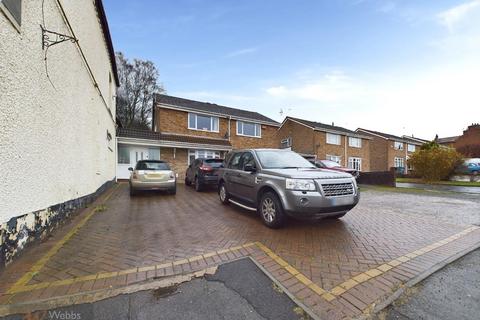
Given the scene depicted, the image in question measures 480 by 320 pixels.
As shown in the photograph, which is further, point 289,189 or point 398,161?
point 398,161

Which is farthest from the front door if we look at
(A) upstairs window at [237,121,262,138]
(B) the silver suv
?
(A) upstairs window at [237,121,262,138]

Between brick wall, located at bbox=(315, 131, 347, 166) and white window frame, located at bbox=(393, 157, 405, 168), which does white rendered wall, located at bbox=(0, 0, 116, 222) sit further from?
white window frame, located at bbox=(393, 157, 405, 168)

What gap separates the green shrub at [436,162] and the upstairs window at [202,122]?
52.8 feet

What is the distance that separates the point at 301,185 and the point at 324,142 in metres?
21.9

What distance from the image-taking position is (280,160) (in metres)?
5.26

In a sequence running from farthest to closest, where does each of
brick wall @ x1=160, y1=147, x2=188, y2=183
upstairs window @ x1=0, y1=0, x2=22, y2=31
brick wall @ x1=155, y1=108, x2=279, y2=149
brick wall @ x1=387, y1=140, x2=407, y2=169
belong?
brick wall @ x1=387, y1=140, x2=407, y2=169, brick wall @ x1=155, y1=108, x2=279, y2=149, brick wall @ x1=160, y1=147, x2=188, y2=183, upstairs window @ x1=0, y1=0, x2=22, y2=31

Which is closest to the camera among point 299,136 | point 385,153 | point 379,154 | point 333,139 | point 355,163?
point 333,139

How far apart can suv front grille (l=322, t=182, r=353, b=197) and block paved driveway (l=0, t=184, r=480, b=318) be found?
2.56 ft

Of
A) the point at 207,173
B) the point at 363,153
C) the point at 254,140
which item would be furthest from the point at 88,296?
the point at 363,153

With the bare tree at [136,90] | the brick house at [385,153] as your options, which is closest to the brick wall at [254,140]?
the bare tree at [136,90]

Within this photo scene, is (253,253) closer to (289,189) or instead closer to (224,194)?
(289,189)

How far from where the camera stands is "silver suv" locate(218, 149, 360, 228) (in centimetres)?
381

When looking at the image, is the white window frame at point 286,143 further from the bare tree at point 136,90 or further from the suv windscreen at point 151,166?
the suv windscreen at point 151,166

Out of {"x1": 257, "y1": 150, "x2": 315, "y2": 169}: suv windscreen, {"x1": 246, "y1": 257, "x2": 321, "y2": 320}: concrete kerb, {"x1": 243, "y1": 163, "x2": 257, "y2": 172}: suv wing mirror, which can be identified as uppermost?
{"x1": 257, "y1": 150, "x2": 315, "y2": 169}: suv windscreen
